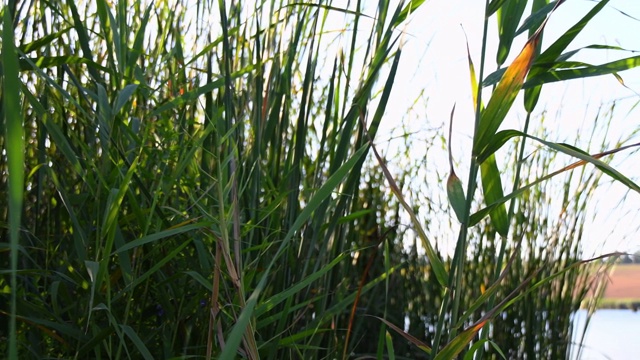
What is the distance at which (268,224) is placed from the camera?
0.84 metres

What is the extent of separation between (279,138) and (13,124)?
560 millimetres

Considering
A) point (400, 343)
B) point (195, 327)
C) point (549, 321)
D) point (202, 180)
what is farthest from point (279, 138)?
point (549, 321)

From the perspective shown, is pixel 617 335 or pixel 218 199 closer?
pixel 218 199

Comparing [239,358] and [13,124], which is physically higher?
[13,124]

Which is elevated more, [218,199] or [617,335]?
[218,199]

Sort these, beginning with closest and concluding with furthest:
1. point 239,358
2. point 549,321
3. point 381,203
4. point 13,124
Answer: point 13,124, point 239,358, point 381,203, point 549,321

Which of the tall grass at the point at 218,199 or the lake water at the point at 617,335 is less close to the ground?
the tall grass at the point at 218,199

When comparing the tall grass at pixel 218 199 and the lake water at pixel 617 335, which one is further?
the lake water at pixel 617 335

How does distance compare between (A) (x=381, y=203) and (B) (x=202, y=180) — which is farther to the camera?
(A) (x=381, y=203)

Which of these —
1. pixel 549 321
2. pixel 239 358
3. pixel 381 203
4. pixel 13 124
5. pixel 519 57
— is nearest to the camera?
pixel 13 124

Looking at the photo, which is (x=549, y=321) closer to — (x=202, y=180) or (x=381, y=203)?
(x=381, y=203)

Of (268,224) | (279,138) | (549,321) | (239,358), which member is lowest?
(549,321)

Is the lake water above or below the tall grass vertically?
below

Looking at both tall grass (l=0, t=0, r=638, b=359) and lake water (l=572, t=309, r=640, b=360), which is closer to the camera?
tall grass (l=0, t=0, r=638, b=359)
